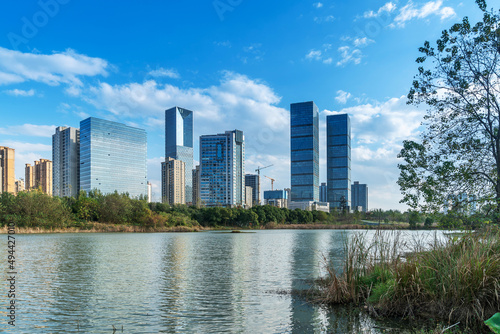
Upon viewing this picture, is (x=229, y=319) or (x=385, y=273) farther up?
(x=385, y=273)

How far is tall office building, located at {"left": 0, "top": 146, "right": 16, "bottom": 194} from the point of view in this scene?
133250 millimetres

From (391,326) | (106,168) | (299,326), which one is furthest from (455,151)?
(106,168)

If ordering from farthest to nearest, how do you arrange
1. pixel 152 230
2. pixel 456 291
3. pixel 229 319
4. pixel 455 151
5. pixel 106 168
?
1. pixel 106 168
2. pixel 152 230
3. pixel 455 151
4. pixel 229 319
5. pixel 456 291

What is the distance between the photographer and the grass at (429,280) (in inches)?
348

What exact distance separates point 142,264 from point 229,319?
1448 centimetres

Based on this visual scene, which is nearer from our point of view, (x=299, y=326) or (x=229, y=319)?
(x=299, y=326)

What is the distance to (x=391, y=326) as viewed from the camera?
9.63 m

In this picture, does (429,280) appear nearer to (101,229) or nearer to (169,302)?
(169,302)

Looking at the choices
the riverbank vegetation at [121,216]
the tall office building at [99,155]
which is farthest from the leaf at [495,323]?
the tall office building at [99,155]

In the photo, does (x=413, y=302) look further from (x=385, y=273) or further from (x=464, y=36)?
(x=464, y=36)

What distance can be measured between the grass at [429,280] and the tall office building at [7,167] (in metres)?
151

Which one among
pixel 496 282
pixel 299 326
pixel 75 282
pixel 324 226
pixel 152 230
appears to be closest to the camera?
pixel 496 282

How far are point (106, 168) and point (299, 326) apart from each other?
200m

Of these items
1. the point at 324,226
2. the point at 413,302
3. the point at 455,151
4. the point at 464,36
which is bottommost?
the point at 324,226
